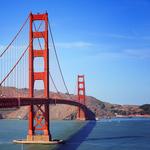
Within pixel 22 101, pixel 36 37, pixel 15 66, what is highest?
pixel 36 37

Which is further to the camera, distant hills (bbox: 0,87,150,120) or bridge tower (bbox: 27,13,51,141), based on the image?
distant hills (bbox: 0,87,150,120)

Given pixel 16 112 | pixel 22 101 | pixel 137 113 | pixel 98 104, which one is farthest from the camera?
pixel 137 113

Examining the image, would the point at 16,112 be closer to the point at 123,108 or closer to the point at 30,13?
the point at 123,108

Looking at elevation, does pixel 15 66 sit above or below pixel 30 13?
below

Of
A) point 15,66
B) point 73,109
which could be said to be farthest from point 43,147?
point 73,109

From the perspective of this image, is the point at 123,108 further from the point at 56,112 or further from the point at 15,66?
the point at 15,66

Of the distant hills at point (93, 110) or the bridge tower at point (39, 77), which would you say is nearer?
the bridge tower at point (39, 77)

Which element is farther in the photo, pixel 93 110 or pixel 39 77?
pixel 93 110

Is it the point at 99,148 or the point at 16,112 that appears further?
the point at 16,112

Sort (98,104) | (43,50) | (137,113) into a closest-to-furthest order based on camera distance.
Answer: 1. (43,50)
2. (98,104)
3. (137,113)
